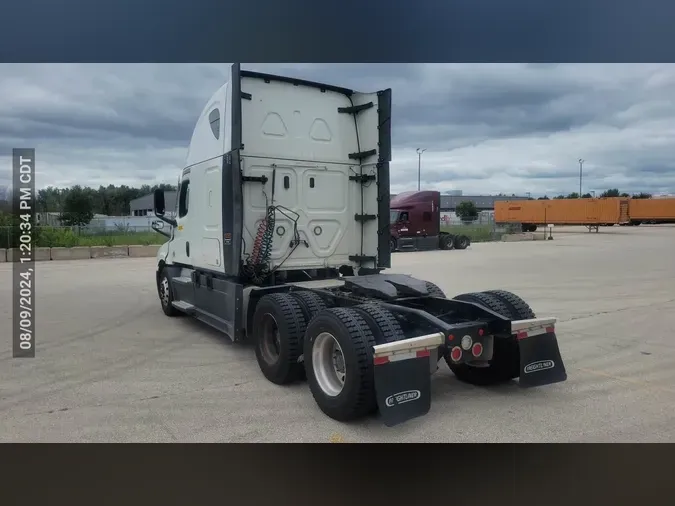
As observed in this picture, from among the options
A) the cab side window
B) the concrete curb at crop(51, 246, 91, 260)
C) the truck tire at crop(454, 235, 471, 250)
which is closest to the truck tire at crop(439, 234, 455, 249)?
the truck tire at crop(454, 235, 471, 250)

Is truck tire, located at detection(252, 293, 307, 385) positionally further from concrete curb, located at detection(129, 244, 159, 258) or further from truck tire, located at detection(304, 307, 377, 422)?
concrete curb, located at detection(129, 244, 159, 258)

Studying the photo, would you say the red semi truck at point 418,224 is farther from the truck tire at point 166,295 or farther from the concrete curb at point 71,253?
the truck tire at point 166,295

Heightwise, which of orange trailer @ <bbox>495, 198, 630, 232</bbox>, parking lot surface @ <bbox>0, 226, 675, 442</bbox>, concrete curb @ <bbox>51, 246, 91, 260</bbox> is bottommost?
parking lot surface @ <bbox>0, 226, 675, 442</bbox>

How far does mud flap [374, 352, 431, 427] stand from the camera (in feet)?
13.7

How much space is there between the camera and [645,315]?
9133mm

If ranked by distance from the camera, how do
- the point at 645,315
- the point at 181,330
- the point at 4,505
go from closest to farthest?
the point at 4,505 < the point at 181,330 < the point at 645,315

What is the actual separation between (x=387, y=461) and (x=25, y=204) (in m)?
4.79

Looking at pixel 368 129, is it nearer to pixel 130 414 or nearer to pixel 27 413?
pixel 130 414

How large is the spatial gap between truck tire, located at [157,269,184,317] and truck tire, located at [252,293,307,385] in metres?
3.57

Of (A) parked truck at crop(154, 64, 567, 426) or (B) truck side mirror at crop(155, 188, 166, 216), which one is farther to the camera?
(B) truck side mirror at crop(155, 188, 166, 216)

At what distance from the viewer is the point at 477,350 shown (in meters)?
4.87

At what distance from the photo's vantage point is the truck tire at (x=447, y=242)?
91.6 feet

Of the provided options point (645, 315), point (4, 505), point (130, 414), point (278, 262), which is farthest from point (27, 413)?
point (645, 315)

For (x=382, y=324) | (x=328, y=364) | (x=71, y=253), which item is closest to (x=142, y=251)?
(x=71, y=253)
